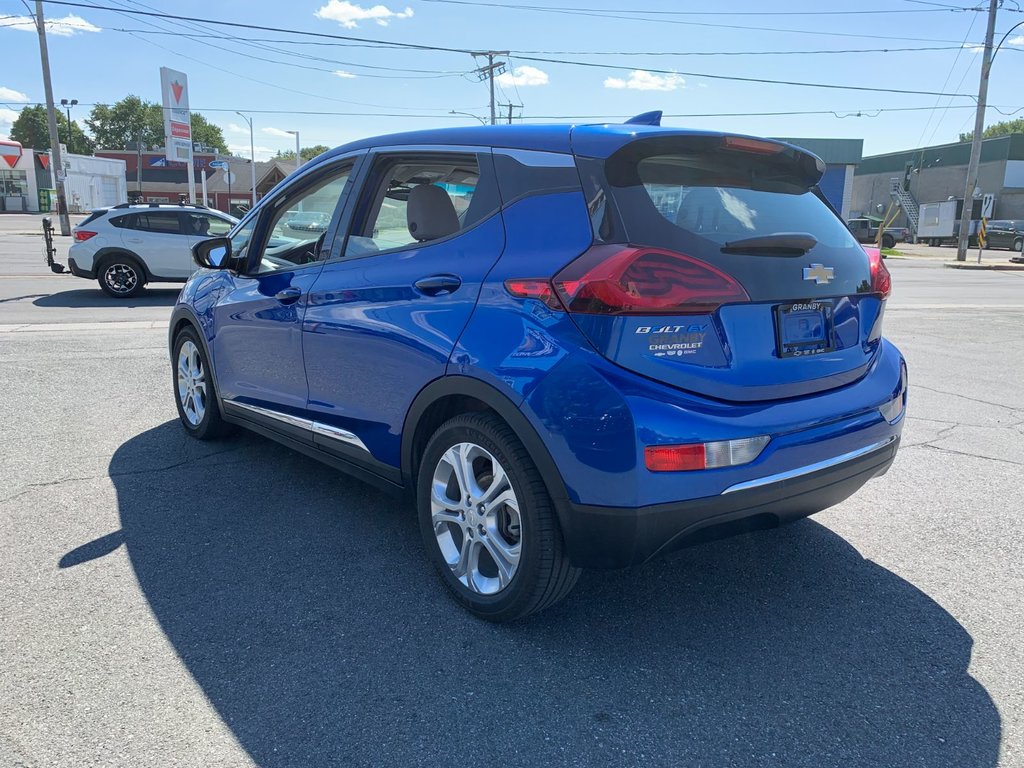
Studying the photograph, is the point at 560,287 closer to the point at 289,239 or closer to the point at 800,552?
the point at 800,552

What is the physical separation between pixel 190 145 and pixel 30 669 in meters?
37.4

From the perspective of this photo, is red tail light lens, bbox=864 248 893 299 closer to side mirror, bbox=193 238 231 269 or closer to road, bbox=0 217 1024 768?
road, bbox=0 217 1024 768

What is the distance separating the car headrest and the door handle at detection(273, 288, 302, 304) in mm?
821

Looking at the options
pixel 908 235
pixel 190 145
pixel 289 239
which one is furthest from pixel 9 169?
Answer: pixel 289 239

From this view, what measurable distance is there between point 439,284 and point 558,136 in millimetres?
688

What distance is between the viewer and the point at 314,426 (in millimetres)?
3816

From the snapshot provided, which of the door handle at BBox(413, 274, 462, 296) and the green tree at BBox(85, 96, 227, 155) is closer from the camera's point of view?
the door handle at BBox(413, 274, 462, 296)

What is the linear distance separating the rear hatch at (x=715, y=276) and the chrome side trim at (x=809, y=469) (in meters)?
0.26

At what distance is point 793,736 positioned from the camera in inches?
91.4

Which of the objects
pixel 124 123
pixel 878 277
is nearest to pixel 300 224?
pixel 878 277

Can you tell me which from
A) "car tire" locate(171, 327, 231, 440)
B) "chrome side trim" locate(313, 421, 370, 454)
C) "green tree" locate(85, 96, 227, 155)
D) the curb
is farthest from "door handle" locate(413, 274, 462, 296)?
"green tree" locate(85, 96, 227, 155)

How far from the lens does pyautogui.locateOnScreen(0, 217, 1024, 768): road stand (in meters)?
2.30

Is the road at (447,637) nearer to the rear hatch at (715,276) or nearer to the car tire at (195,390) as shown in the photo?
the car tire at (195,390)

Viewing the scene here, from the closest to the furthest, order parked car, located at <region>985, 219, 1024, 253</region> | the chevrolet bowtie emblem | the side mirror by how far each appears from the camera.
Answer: the chevrolet bowtie emblem
the side mirror
parked car, located at <region>985, 219, 1024, 253</region>
